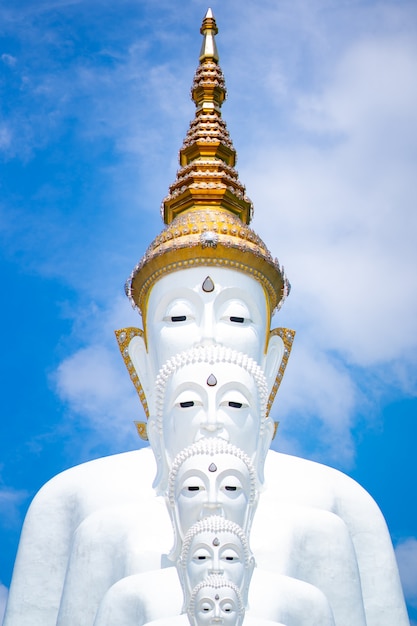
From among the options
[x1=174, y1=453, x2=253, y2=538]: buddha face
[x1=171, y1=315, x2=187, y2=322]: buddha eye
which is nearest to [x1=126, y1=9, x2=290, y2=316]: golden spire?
[x1=171, y1=315, x2=187, y2=322]: buddha eye

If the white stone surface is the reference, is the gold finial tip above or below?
above

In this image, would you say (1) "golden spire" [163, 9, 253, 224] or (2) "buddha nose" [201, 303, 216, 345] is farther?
(1) "golden spire" [163, 9, 253, 224]

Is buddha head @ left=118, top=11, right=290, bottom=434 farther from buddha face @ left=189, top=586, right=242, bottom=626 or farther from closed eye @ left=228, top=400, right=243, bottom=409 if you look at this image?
buddha face @ left=189, top=586, right=242, bottom=626

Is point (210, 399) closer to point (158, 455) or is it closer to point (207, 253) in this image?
point (158, 455)

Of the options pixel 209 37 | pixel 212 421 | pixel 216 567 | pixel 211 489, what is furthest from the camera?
pixel 209 37

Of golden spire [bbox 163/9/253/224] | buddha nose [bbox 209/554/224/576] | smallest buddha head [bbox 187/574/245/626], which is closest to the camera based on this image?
smallest buddha head [bbox 187/574/245/626]

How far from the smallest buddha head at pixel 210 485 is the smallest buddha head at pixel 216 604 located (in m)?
0.60

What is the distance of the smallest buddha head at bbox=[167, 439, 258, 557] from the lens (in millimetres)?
8648

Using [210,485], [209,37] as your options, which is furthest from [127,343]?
[209,37]

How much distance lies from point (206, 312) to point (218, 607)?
257 cm

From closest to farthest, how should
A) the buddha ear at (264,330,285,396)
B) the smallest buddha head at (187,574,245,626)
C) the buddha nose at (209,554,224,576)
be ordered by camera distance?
the smallest buddha head at (187,574,245,626), the buddha nose at (209,554,224,576), the buddha ear at (264,330,285,396)

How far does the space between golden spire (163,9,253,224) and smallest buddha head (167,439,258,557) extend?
2716mm

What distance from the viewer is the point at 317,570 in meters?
10.0

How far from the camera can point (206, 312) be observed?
9.60 m
